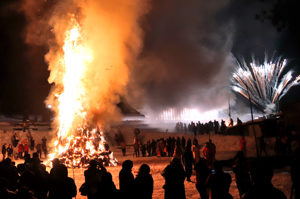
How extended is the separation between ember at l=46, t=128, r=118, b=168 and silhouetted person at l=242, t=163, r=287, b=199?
50.4 ft

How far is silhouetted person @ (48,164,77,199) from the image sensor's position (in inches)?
207

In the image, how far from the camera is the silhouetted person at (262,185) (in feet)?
11.2

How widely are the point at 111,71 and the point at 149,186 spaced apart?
1606 cm

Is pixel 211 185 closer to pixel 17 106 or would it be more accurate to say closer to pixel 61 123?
pixel 61 123

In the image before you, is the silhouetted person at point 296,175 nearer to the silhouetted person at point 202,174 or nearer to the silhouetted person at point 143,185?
the silhouetted person at point 202,174

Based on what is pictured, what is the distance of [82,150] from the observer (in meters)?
17.9

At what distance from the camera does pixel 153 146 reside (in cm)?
2350

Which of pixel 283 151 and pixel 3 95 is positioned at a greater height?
pixel 3 95

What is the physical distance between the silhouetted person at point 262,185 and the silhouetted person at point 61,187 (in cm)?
335

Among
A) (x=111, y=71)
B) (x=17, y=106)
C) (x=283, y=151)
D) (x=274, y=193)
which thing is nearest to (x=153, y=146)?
(x=111, y=71)

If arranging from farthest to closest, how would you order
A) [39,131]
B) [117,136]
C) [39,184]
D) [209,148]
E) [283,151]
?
[39,131], [117,136], [283,151], [209,148], [39,184]

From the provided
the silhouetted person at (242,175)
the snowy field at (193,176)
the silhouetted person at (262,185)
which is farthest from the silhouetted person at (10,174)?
the silhouetted person at (262,185)

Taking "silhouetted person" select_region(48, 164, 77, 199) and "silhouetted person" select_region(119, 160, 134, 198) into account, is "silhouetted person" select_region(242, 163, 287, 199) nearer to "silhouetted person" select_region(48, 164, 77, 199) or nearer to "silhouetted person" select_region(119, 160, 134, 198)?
"silhouetted person" select_region(119, 160, 134, 198)

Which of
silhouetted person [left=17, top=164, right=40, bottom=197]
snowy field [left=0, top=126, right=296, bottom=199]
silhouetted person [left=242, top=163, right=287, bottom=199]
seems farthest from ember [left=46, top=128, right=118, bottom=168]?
silhouetted person [left=242, top=163, right=287, bottom=199]
